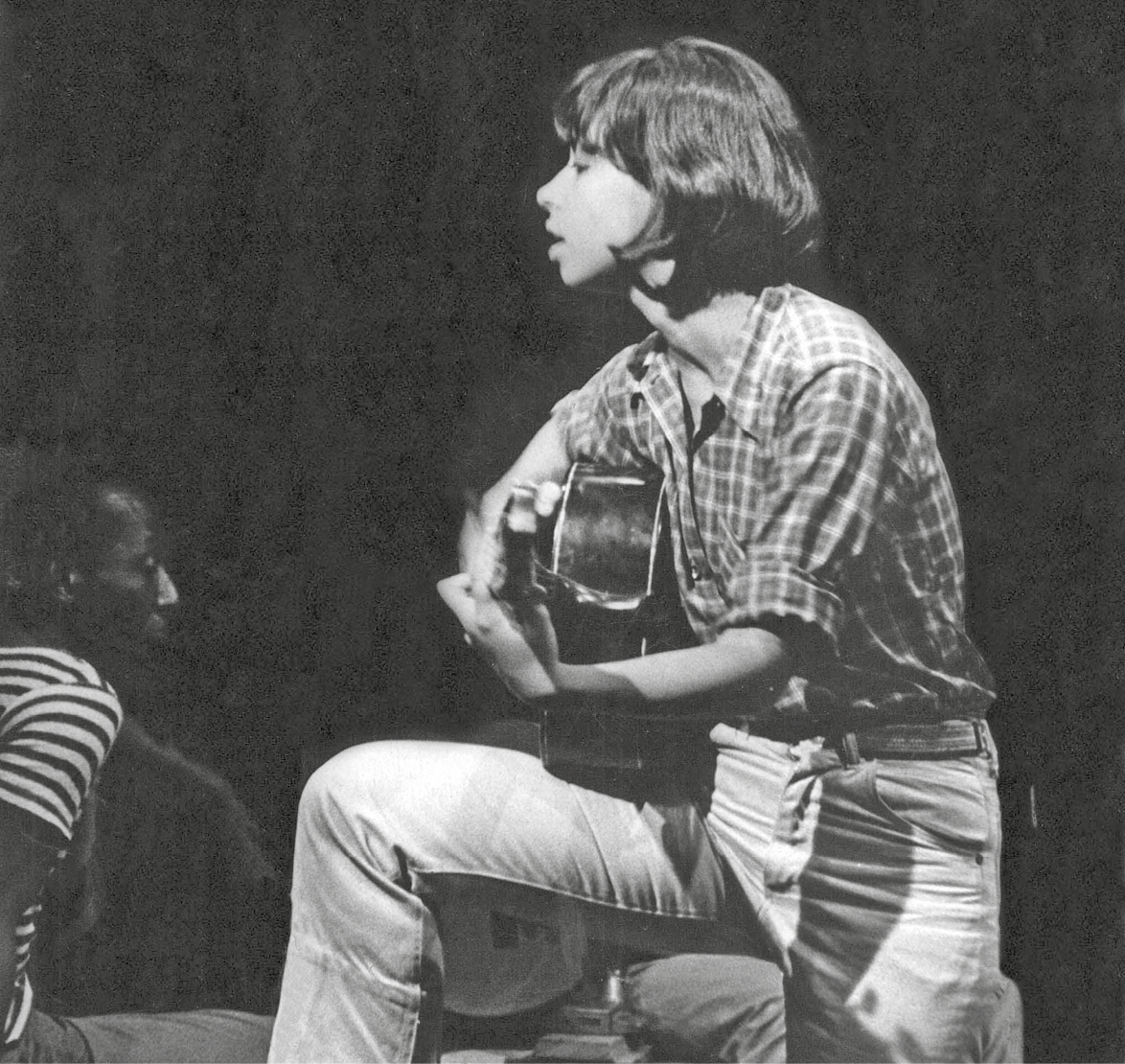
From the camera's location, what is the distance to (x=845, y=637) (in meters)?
3.17

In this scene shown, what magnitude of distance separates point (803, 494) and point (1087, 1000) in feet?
4.16

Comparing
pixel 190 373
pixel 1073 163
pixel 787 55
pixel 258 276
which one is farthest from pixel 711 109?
pixel 190 373

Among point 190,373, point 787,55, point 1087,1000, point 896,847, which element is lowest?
point 1087,1000

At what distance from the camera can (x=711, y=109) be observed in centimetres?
334

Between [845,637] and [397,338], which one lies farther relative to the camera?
[397,338]

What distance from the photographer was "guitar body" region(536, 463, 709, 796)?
320 cm

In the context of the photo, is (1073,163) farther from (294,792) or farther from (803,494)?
(294,792)

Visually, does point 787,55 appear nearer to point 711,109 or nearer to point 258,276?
point 711,109

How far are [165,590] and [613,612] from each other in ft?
3.51

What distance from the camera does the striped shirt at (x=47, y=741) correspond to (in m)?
3.44

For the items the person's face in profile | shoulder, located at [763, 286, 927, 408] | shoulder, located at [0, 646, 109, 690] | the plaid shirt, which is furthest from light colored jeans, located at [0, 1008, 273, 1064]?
shoulder, located at [763, 286, 927, 408]

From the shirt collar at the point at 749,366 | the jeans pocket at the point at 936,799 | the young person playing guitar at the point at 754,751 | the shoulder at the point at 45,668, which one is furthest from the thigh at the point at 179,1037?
the shirt collar at the point at 749,366

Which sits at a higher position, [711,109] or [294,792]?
[711,109]

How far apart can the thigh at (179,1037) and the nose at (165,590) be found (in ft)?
3.00
